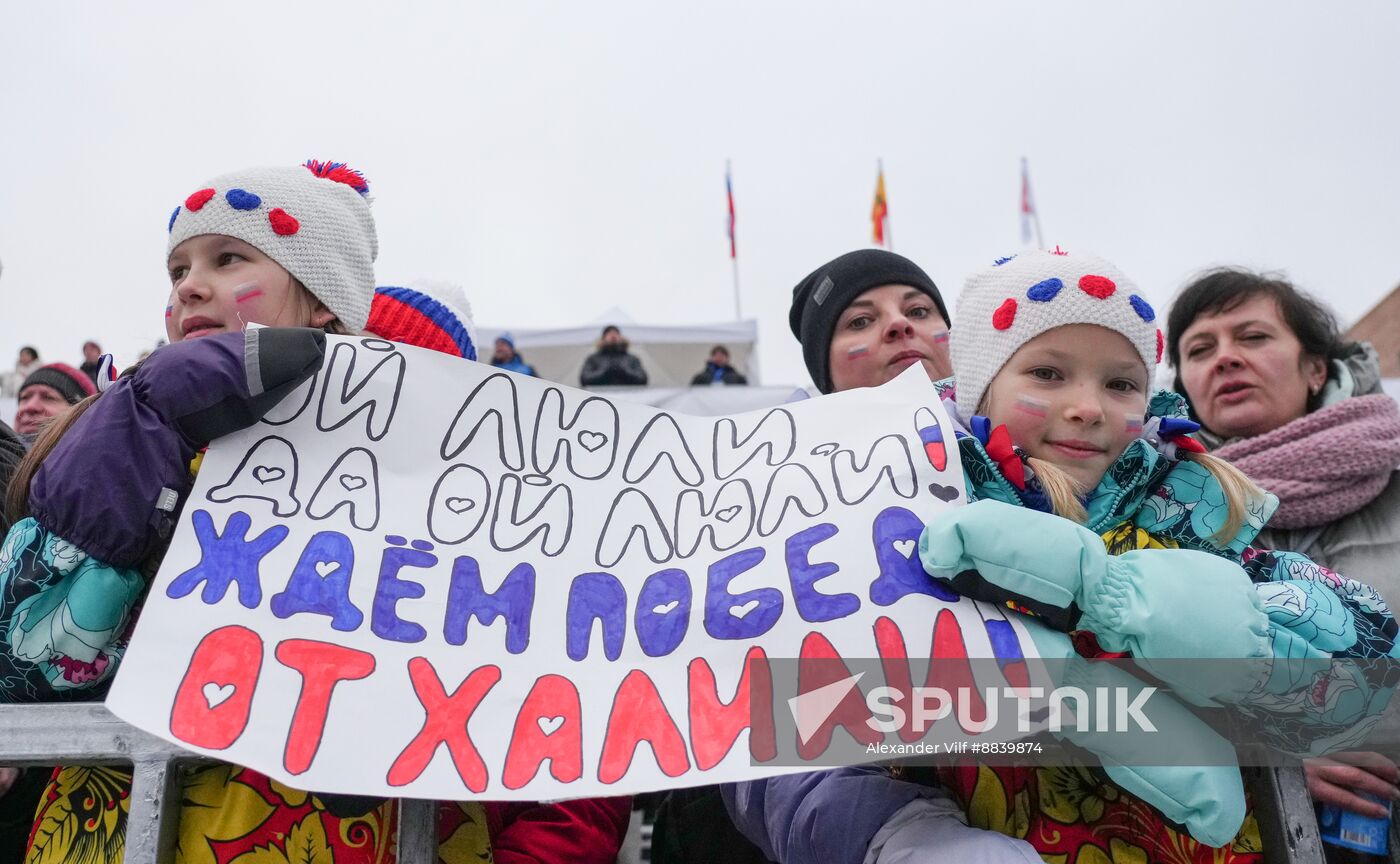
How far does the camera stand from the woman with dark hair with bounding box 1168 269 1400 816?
7.74ft

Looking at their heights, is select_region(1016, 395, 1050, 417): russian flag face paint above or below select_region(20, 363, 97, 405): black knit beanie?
below

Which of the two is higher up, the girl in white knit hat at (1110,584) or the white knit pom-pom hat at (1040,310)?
the white knit pom-pom hat at (1040,310)

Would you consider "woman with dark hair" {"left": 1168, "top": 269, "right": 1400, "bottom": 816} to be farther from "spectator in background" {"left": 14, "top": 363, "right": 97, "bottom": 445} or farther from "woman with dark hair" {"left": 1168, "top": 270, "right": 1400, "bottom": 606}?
"spectator in background" {"left": 14, "top": 363, "right": 97, "bottom": 445}

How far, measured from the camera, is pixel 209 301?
192 centimetres

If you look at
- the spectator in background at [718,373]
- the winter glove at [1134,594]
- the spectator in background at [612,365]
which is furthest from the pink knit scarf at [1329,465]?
the spectator in background at [718,373]

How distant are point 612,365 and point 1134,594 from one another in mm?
9578

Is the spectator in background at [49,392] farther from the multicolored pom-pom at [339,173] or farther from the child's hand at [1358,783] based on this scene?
the child's hand at [1358,783]

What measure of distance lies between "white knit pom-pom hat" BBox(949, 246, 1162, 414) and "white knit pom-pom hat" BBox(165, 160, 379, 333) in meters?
1.19

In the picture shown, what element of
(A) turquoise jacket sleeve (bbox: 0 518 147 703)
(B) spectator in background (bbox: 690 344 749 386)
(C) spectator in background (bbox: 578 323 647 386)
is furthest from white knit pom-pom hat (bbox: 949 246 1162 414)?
(B) spectator in background (bbox: 690 344 749 386)

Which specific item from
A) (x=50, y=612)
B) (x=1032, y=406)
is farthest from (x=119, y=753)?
(x=1032, y=406)

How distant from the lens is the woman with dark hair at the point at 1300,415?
2.36 metres

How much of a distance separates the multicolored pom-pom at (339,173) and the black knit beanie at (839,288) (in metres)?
1.26

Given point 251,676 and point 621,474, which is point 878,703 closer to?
point 621,474

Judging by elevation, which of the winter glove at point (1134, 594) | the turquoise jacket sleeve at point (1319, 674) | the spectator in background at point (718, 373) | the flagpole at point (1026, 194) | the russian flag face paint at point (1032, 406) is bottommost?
the turquoise jacket sleeve at point (1319, 674)
